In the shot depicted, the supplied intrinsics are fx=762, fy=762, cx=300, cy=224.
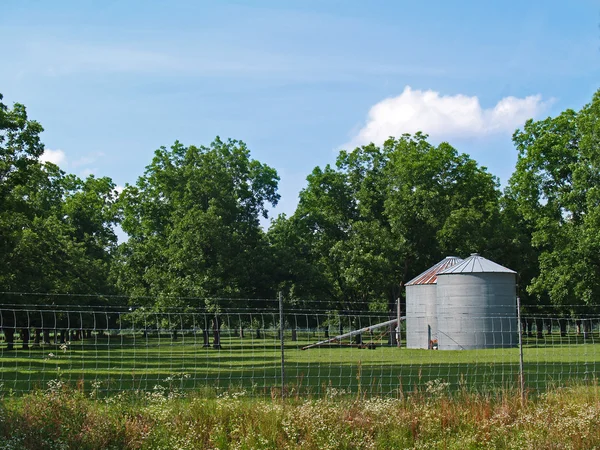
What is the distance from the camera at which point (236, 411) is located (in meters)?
10.9

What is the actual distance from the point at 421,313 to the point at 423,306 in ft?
1.64

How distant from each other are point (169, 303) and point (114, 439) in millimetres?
36602

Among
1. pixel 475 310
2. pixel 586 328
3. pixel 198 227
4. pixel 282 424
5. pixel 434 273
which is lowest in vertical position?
pixel 586 328

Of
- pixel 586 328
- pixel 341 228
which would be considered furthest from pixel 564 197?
pixel 586 328

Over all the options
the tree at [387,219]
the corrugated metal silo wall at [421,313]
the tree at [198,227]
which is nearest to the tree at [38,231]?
the tree at [198,227]

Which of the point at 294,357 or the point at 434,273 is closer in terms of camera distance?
the point at 294,357

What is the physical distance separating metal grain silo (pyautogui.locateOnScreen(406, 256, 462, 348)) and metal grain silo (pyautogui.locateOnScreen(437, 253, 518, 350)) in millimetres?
1872

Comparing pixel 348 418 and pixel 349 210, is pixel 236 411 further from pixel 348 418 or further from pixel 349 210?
pixel 349 210

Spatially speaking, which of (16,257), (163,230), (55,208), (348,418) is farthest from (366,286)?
(348,418)

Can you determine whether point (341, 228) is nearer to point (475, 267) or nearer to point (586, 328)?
point (475, 267)

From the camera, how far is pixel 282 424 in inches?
417

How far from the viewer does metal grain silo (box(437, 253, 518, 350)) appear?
131ft

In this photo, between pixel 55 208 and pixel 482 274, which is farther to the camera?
pixel 55 208

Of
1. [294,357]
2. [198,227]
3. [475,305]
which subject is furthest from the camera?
[198,227]
